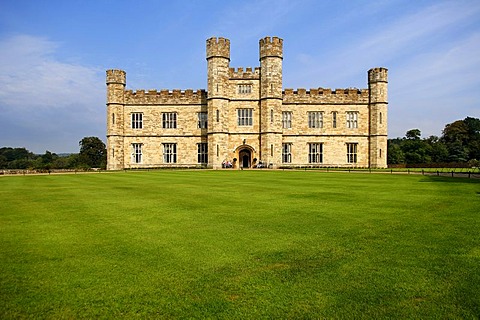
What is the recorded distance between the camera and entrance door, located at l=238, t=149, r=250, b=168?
1512 inches

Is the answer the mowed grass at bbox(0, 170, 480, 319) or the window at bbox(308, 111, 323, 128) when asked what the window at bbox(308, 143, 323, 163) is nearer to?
the window at bbox(308, 111, 323, 128)

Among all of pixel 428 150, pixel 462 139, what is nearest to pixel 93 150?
pixel 428 150

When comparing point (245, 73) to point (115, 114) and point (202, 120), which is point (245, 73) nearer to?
point (202, 120)

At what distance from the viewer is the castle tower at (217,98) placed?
3619 cm

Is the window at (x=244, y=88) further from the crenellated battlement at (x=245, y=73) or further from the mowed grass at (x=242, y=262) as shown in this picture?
the mowed grass at (x=242, y=262)

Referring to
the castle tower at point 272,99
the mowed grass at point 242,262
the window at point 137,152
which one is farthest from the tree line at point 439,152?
the mowed grass at point 242,262

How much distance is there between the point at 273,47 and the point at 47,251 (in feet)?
111

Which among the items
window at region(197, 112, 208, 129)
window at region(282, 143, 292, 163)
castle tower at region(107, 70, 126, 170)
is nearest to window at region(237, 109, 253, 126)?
window at region(197, 112, 208, 129)

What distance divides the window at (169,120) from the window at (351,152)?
1901cm

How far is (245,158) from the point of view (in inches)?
1538

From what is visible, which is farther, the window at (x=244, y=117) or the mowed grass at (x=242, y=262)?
the window at (x=244, y=117)

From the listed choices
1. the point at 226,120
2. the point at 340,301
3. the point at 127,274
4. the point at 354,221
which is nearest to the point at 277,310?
the point at 340,301

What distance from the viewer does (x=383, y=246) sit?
5.78 meters

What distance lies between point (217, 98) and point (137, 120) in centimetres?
949
